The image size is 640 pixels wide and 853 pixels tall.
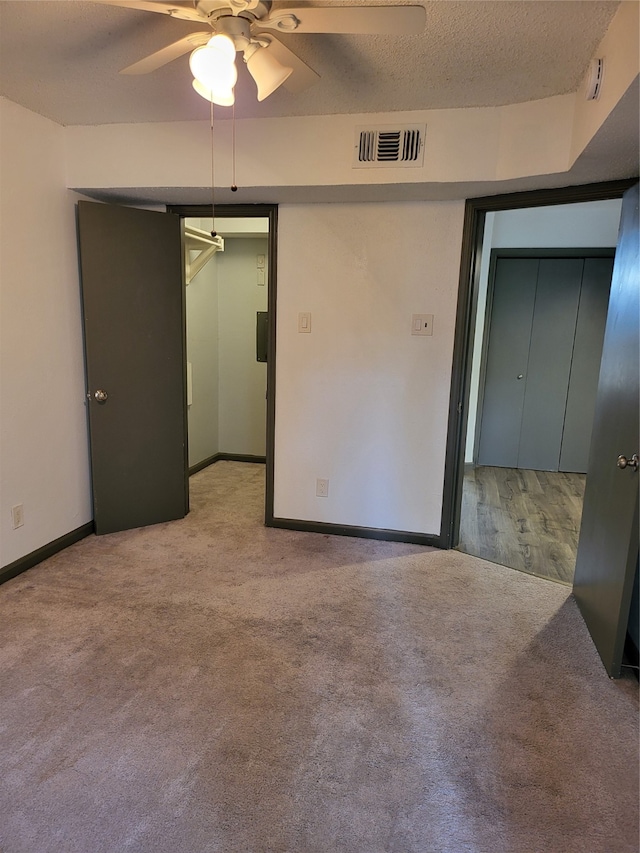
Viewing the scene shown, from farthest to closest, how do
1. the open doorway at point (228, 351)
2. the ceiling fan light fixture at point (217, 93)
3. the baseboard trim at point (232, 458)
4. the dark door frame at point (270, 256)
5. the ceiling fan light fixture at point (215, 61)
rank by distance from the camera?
the baseboard trim at point (232, 458), the open doorway at point (228, 351), the dark door frame at point (270, 256), the ceiling fan light fixture at point (217, 93), the ceiling fan light fixture at point (215, 61)

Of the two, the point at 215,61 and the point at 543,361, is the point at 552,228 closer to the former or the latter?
the point at 543,361

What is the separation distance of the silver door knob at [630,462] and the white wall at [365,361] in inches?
44.3

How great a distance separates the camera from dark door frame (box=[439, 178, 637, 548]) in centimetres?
247

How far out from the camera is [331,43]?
1.76 metres

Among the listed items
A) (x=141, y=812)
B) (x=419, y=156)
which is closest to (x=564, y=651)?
(x=141, y=812)

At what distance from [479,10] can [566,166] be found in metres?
0.82

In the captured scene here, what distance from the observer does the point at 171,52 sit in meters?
1.58

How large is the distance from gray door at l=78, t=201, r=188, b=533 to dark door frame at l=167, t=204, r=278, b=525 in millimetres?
146

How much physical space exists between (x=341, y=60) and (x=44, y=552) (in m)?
2.78

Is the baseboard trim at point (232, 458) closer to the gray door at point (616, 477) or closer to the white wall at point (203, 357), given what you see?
the white wall at point (203, 357)

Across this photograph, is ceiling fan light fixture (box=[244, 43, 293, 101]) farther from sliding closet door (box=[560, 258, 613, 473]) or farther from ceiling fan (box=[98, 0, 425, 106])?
sliding closet door (box=[560, 258, 613, 473])

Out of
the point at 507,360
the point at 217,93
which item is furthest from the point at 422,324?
the point at 507,360

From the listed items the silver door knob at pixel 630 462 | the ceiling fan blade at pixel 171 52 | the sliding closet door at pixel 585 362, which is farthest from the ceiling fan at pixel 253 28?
the sliding closet door at pixel 585 362

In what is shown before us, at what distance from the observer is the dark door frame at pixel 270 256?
3004 millimetres
